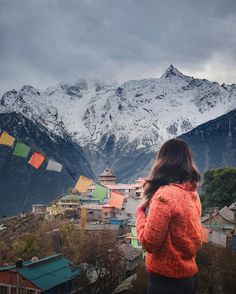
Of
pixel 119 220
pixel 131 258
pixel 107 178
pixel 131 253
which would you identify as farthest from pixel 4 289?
pixel 107 178

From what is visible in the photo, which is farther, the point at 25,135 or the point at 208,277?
the point at 25,135

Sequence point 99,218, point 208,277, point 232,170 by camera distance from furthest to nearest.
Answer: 1. point 99,218
2. point 232,170
3. point 208,277

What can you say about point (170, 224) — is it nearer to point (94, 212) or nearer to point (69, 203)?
point (94, 212)

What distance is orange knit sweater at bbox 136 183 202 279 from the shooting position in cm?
373

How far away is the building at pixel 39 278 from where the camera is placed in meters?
24.8

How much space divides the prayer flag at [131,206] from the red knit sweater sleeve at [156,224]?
5586 cm

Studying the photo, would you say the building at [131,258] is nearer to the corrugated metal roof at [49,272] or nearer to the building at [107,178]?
the corrugated metal roof at [49,272]

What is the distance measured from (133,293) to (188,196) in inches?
710

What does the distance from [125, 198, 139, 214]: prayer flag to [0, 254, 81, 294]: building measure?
109 ft

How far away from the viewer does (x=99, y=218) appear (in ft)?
189

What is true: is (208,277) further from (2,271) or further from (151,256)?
Result: (151,256)

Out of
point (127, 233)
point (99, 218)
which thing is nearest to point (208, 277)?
point (127, 233)

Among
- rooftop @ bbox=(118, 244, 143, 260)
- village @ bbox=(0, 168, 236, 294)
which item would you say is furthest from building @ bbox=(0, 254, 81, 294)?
rooftop @ bbox=(118, 244, 143, 260)

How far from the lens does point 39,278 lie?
82.7ft
